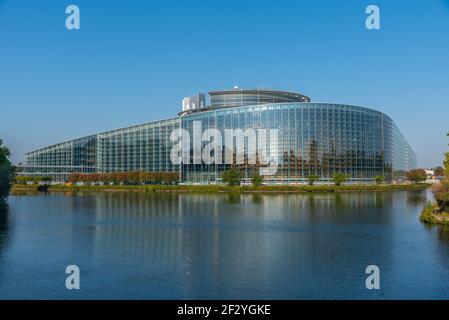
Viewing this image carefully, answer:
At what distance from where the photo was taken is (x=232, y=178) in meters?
88.8

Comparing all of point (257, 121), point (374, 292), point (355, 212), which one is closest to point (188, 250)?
point (374, 292)

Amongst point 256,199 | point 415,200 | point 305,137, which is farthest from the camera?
point 305,137

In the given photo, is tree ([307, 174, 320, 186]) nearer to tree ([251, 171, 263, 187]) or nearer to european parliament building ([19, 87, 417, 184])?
european parliament building ([19, 87, 417, 184])

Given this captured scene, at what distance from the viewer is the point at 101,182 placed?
107938mm

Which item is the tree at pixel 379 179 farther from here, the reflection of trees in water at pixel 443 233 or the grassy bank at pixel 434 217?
the reflection of trees in water at pixel 443 233

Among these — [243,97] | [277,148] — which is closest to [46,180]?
[243,97]

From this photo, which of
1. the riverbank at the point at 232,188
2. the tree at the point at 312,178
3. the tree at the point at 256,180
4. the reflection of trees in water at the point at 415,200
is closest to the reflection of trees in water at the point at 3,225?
the riverbank at the point at 232,188

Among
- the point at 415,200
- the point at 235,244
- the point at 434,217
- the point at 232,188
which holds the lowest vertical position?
the point at 415,200

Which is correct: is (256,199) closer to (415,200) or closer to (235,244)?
(415,200)

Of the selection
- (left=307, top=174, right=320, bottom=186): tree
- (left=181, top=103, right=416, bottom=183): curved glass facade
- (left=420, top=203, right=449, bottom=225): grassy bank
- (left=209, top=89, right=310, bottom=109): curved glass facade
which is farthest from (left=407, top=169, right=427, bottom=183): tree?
(left=420, top=203, right=449, bottom=225): grassy bank

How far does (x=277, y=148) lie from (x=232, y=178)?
14354 mm

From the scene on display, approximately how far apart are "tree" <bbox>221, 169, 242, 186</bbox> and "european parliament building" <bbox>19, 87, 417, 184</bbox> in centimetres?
688

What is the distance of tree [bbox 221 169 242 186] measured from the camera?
8881 cm

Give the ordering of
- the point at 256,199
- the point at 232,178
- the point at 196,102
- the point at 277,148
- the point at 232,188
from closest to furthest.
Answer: the point at 256,199
the point at 232,188
the point at 232,178
the point at 277,148
the point at 196,102
